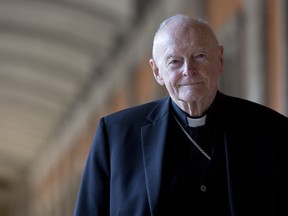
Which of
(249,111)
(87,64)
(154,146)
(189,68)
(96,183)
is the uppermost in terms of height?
(87,64)

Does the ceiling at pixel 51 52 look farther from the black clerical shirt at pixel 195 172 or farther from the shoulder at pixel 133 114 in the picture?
the black clerical shirt at pixel 195 172

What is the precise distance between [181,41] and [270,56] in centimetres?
748

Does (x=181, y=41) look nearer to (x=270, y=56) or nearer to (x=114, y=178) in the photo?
(x=114, y=178)

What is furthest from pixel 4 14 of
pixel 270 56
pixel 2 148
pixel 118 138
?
pixel 2 148

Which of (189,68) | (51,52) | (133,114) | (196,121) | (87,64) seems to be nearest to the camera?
(189,68)

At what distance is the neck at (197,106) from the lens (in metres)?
2.82

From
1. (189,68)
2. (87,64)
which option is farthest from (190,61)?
(87,64)

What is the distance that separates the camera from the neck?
2.82m

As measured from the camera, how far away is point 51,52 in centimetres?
2148

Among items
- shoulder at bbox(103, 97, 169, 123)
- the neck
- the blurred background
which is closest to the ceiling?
the blurred background

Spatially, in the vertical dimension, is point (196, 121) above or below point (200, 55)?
below

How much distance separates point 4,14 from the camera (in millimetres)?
18406

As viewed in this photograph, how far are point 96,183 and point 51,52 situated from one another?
Answer: 18.8 metres

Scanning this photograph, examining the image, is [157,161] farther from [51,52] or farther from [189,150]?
[51,52]
